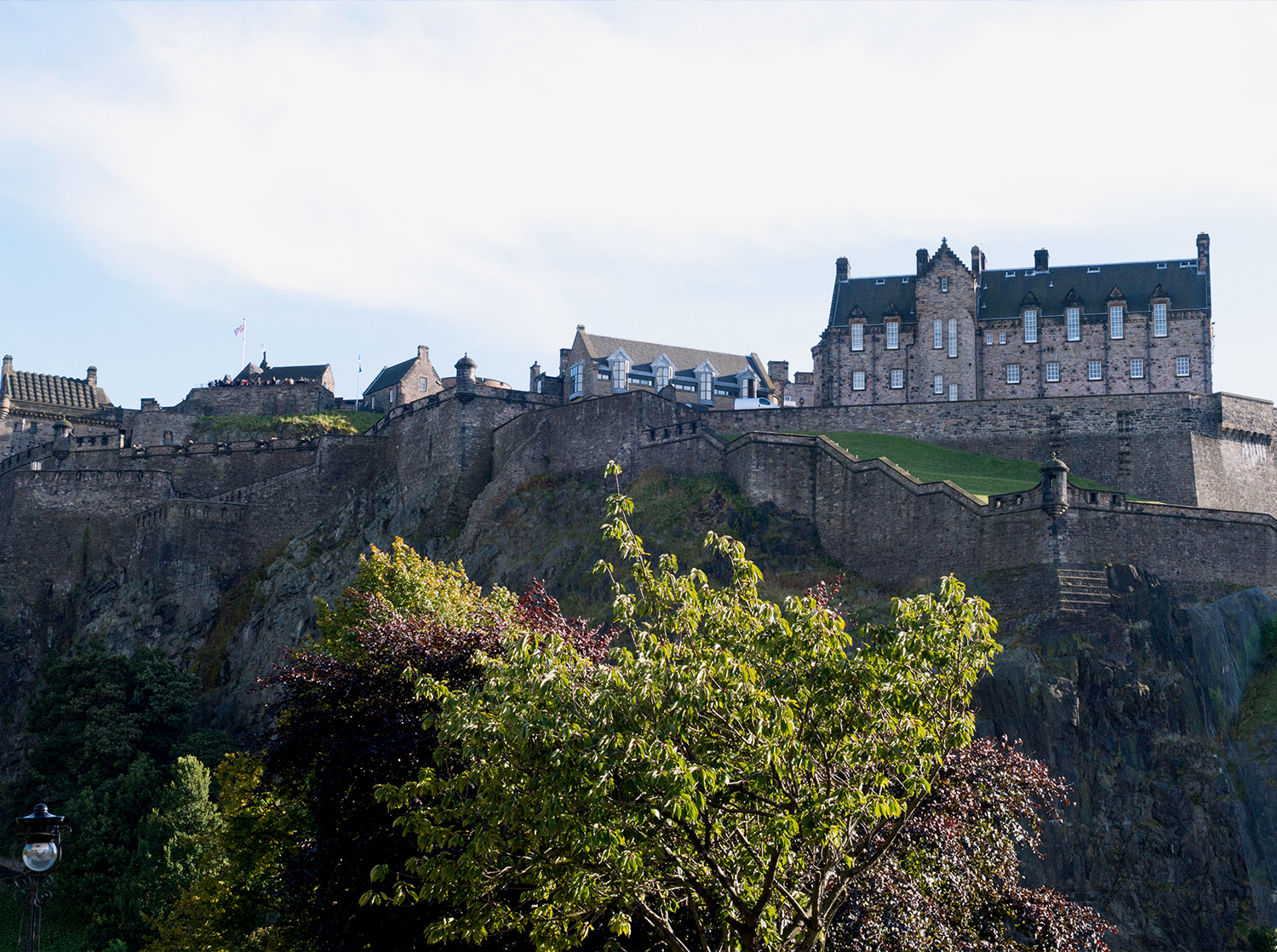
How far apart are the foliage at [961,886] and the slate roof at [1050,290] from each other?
1763 inches

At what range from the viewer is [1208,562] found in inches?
1710

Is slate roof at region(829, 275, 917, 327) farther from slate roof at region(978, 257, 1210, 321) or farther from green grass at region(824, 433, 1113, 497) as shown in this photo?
green grass at region(824, 433, 1113, 497)

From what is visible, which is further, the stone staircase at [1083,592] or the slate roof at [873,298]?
the slate roof at [873,298]

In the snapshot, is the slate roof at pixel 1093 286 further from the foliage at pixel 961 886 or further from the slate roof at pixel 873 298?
the foliage at pixel 961 886

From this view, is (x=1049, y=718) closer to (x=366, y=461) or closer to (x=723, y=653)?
(x=723, y=653)

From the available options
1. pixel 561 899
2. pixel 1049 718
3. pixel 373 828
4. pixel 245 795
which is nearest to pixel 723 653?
pixel 561 899

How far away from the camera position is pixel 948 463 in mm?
52531

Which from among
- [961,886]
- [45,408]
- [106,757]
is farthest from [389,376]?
[961,886]

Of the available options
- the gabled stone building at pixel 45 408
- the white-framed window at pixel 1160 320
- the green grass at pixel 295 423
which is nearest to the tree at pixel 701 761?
the white-framed window at pixel 1160 320

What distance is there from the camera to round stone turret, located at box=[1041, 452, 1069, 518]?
139ft

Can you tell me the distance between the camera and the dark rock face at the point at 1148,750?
36.2 meters

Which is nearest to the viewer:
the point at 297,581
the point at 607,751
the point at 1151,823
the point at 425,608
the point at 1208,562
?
the point at 607,751

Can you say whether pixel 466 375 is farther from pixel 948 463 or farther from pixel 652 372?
pixel 948 463

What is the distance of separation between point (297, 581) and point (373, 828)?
1393 inches
